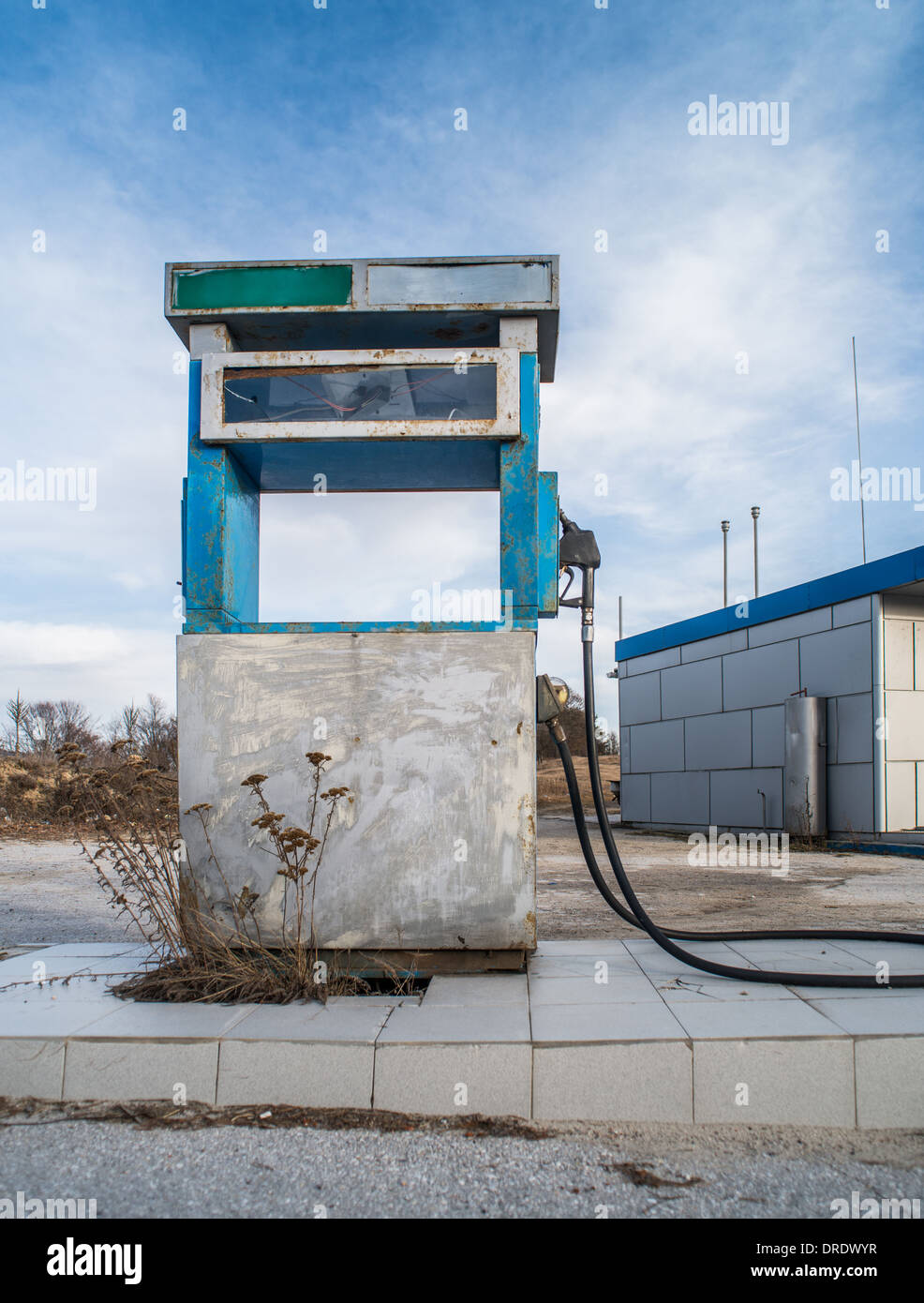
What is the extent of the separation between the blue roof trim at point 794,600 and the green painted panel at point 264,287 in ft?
30.0

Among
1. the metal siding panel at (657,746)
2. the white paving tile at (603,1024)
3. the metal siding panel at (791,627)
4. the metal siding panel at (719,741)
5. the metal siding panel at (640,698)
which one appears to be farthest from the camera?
the metal siding panel at (640,698)

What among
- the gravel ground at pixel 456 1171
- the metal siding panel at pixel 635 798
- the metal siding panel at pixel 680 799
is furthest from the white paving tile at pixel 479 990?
the metal siding panel at pixel 635 798

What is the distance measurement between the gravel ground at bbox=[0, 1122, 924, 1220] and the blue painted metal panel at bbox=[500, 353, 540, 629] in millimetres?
2017

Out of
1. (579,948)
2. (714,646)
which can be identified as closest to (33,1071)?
(579,948)

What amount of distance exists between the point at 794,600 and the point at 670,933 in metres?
10.3

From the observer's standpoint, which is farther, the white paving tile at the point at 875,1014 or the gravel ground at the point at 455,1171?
the white paving tile at the point at 875,1014

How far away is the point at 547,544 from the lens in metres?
3.98

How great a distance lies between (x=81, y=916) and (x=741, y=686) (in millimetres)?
10844

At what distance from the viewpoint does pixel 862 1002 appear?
123 inches

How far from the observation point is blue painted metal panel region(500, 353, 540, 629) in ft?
12.5

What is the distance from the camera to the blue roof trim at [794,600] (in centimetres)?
1112

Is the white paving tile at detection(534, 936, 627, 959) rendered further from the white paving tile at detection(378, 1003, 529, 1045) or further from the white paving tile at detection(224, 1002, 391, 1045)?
the white paving tile at detection(224, 1002, 391, 1045)

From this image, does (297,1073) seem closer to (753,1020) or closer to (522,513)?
(753,1020)

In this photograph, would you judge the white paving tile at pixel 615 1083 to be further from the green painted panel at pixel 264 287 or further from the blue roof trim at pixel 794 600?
the blue roof trim at pixel 794 600
